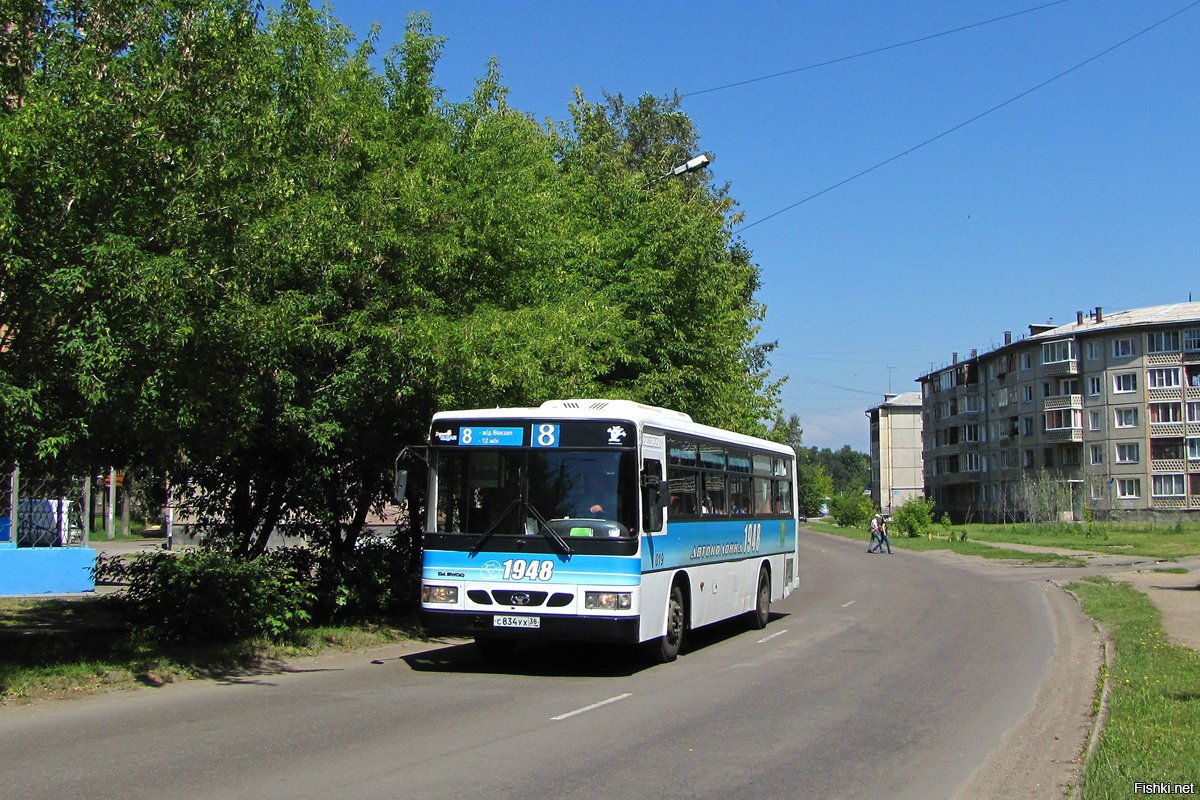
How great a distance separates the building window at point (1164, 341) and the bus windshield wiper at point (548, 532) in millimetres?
84283

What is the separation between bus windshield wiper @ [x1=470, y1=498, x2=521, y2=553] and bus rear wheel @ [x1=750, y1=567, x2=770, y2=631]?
672 cm

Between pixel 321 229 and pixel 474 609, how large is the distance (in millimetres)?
4577

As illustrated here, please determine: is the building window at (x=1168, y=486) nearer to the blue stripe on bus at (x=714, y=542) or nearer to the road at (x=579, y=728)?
the blue stripe on bus at (x=714, y=542)

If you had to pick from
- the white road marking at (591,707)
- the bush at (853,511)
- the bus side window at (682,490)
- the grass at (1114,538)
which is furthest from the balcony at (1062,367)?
the white road marking at (591,707)

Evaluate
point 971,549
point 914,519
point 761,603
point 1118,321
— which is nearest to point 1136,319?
point 1118,321

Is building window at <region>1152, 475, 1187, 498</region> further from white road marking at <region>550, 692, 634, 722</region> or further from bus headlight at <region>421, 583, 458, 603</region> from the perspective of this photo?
white road marking at <region>550, 692, 634, 722</region>

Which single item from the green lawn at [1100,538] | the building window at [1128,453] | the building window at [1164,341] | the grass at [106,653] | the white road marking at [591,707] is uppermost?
the building window at [1164,341]

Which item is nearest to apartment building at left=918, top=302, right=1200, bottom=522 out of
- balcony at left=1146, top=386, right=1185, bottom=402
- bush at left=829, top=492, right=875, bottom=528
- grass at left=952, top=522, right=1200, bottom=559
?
balcony at left=1146, top=386, right=1185, bottom=402

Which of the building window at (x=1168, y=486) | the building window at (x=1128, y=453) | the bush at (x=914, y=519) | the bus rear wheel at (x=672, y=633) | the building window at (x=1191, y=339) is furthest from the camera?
the building window at (x=1128, y=453)

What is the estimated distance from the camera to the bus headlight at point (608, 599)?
1257 cm

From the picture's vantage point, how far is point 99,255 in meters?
10.0

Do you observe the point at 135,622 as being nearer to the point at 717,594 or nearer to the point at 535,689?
the point at 535,689

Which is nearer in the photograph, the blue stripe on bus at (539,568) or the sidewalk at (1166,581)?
the blue stripe on bus at (539,568)

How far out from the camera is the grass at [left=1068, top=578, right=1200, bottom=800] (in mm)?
7398
